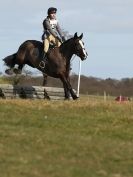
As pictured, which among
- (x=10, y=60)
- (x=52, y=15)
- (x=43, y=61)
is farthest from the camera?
(x=10, y=60)

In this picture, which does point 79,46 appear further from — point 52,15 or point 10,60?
point 10,60

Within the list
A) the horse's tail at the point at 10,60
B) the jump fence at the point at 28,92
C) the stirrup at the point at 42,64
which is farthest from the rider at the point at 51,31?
the horse's tail at the point at 10,60

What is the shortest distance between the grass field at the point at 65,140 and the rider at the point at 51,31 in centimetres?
488

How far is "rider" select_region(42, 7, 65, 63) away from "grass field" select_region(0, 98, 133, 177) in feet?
16.0

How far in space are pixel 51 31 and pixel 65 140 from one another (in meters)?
10.5

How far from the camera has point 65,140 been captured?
506 inches

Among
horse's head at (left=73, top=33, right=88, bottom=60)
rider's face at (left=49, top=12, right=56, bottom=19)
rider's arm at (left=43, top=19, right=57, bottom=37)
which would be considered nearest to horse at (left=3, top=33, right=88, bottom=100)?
horse's head at (left=73, top=33, right=88, bottom=60)

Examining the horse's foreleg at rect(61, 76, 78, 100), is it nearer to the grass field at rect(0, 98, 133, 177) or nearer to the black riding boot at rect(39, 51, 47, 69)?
the black riding boot at rect(39, 51, 47, 69)

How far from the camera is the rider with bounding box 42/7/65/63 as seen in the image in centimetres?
2283

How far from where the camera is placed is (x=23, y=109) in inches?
667

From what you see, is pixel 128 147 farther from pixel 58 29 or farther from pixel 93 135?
pixel 58 29

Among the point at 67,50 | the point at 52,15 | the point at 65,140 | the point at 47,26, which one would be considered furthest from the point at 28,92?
the point at 65,140

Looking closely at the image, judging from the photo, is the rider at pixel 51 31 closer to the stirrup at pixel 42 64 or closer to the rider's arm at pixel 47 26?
the rider's arm at pixel 47 26

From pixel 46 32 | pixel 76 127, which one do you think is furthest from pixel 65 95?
pixel 76 127
